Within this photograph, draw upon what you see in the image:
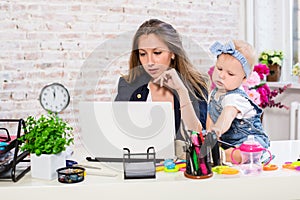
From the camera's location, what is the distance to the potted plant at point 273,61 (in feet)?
11.1

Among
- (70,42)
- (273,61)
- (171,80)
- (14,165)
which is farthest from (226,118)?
(70,42)

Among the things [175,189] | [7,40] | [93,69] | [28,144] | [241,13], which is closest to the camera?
[175,189]

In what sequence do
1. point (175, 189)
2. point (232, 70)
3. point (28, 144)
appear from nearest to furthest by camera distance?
point (175, 189), point (28, 144), point (232, 70)

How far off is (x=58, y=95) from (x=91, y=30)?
0.60 meters

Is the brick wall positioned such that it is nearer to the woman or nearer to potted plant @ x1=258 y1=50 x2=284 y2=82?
potted plant @ x1=258 y1=50 x2=284 y2=82

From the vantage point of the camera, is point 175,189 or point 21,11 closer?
point 175,189

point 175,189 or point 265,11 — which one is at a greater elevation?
point 265,11

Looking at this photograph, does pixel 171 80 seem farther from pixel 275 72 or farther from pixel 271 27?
pixel 271 27

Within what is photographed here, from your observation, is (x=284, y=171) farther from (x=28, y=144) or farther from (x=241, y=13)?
(x=241, y=13)

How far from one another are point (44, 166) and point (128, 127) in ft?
1.08

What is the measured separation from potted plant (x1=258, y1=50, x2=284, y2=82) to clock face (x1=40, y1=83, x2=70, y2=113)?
1.68m

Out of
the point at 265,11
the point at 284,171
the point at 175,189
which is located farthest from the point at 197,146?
the point at 265,11

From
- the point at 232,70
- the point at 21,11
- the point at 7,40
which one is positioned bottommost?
the point at 232,70

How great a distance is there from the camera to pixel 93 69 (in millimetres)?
3430
